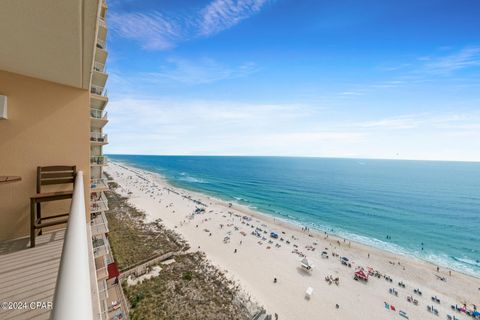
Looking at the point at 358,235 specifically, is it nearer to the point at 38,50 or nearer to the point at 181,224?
the point at 181,224

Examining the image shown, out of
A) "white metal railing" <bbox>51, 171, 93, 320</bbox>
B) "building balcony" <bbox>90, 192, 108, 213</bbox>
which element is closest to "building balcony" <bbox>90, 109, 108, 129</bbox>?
"building balcony" <bbox>90, 192, 108, 213</bbox>

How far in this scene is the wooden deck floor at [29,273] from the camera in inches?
84.4

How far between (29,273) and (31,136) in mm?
2588

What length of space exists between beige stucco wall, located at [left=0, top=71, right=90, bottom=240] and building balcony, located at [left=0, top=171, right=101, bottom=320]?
581 millimetres

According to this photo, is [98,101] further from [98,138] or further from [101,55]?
[101,55]

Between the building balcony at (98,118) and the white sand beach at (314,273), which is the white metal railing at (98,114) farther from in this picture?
the white sand beach at (314,273)

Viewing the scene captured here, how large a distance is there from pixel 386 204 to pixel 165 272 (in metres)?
46.2

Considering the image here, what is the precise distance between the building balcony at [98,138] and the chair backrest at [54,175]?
5.37 meters

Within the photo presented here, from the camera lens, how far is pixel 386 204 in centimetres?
4350

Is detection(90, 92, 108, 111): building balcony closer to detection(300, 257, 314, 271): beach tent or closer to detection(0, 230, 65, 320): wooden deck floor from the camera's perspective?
detection(0, 230, 65, 320): wooden deck floor

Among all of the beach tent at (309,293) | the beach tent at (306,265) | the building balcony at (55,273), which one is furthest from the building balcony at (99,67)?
the beach tent at (306,265)

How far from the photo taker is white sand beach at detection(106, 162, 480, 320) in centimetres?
1409

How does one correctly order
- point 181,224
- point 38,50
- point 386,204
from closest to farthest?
point 38,50 → point 181,224 → point 386,204

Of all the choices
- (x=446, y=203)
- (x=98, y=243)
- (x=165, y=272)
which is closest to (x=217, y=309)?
(x=165, y=272)
